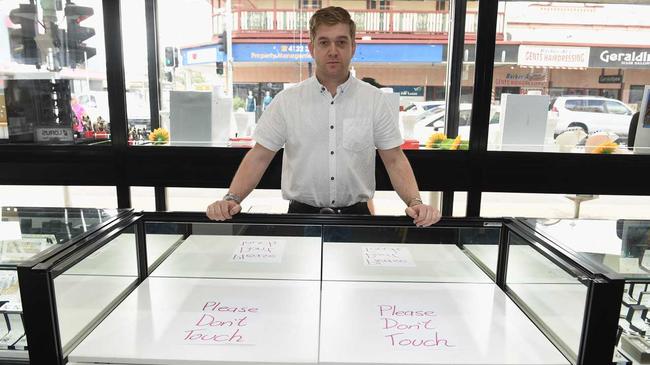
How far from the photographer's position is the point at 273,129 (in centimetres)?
182

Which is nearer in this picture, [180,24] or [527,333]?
[527,333]

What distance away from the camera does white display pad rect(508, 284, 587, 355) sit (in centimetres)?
87

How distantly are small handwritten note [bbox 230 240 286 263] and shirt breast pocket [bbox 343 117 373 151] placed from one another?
57 centimetres

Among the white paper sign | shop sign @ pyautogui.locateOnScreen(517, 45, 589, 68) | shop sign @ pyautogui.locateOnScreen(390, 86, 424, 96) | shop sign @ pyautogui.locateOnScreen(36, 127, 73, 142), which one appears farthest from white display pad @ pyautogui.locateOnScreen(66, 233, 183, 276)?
shop sign @ pyautogui.locateOnScreen(517, 45, 589, 68)

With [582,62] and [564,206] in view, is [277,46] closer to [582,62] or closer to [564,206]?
[582,62]

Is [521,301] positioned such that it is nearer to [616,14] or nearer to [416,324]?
[416,324]

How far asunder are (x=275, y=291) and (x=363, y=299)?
0.22 meters

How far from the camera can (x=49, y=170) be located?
2.58 meters

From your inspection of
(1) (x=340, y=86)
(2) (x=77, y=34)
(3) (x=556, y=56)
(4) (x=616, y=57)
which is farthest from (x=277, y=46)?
(4) (x=616, y=57)

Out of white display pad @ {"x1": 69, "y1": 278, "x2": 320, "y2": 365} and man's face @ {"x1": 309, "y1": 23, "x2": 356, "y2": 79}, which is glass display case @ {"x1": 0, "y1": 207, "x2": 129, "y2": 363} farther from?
man's face @ {"x1": 309, "y1": 23, "x2": 356, "y2": 79}

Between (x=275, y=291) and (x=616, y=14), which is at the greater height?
(x=616, y=14)

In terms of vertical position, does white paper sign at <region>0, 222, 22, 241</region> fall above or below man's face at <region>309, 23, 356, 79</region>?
below

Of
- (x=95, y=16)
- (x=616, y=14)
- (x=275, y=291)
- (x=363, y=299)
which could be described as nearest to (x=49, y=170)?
(x=95, y=16)

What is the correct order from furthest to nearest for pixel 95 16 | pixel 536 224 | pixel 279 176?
pixel 95 16 < pixel 279 176 < pixel 536 224
